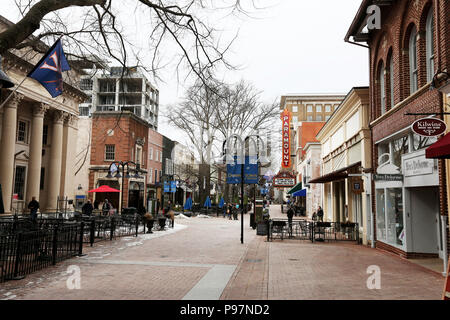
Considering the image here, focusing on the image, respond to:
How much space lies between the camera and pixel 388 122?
13.9 m

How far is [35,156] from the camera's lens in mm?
25516

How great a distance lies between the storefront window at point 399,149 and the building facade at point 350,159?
241 centimetres

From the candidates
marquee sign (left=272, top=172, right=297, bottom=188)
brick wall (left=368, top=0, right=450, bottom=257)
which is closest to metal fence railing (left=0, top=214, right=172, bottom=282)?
brick wall (left=368, top=0, right=450, bottom=257)

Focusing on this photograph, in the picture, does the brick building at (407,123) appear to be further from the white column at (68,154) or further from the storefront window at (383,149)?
the white column at (68,154)

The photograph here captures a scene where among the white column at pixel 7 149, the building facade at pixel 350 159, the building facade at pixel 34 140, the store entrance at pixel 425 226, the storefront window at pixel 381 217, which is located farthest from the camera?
the building facade at pixel 34 140

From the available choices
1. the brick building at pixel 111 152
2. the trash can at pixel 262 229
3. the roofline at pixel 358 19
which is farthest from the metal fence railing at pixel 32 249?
the brick building at pixel 111 152

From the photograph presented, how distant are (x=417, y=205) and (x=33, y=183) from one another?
2364 cm

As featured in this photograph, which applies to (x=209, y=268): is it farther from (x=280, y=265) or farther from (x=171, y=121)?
(x=171, y=121)


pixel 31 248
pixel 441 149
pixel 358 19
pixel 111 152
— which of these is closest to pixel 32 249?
pixel 31 248

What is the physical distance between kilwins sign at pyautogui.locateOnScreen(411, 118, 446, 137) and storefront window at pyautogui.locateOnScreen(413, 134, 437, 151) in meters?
1.26

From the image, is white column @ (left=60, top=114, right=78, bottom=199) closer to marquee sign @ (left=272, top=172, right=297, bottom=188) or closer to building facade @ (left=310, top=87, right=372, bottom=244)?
marquee sign @ (left=272, top=172, right=297, bottom=188)

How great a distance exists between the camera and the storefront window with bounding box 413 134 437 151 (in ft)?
35.0

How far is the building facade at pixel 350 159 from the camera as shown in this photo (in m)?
16.7

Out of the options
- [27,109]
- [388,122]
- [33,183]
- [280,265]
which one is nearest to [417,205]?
[388,122]
